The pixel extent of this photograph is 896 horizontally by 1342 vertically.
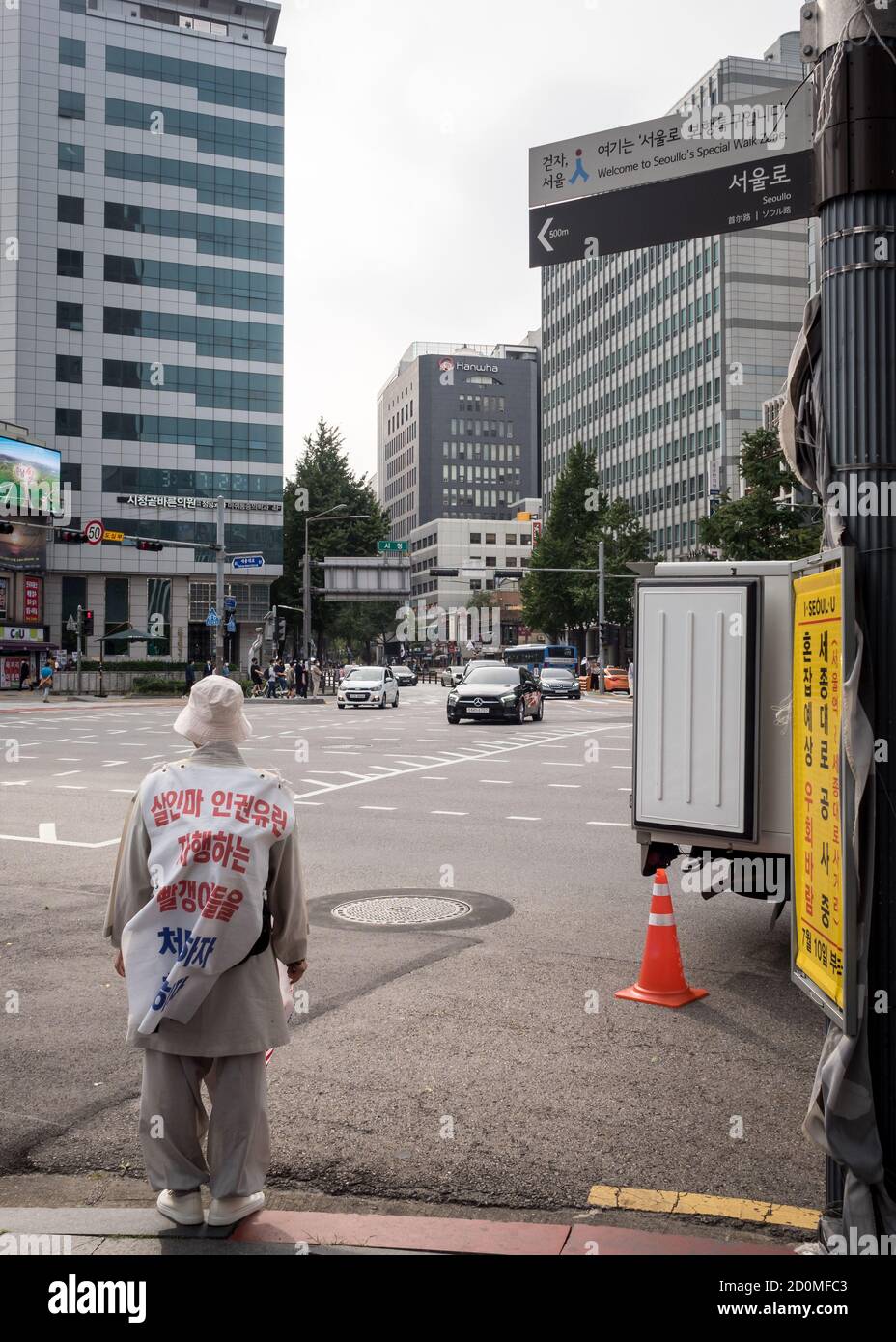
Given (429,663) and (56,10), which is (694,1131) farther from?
(429,663)

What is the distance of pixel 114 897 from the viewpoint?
3869mm

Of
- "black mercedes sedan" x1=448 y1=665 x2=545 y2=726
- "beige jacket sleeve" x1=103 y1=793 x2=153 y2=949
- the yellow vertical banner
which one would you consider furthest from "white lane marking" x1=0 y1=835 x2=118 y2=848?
"black mercedes sedan" x1=448 y1=665 x2=545 y2=726

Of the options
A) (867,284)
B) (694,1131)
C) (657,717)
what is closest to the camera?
(867,284)

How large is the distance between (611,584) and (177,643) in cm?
2717

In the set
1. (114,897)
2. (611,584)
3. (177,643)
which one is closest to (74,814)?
(114,897)

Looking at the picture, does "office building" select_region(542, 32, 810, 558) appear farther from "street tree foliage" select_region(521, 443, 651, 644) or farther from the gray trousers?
the gray trousers

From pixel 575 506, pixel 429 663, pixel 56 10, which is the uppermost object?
pixel 56 10

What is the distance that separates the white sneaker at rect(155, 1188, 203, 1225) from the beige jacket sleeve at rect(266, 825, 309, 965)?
80cm

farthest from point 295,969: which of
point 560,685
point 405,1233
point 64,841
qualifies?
point 560,685

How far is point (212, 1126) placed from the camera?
375cm

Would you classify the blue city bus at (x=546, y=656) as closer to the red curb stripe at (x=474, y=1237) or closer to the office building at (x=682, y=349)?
the office building at (x=682, y=349)

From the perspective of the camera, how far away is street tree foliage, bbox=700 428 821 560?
147 ft

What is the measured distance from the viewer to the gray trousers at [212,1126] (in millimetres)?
3711

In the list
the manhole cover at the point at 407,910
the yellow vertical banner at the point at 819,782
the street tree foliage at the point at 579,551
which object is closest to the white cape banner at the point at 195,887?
the yellow vertical banner at the point at 819,782
